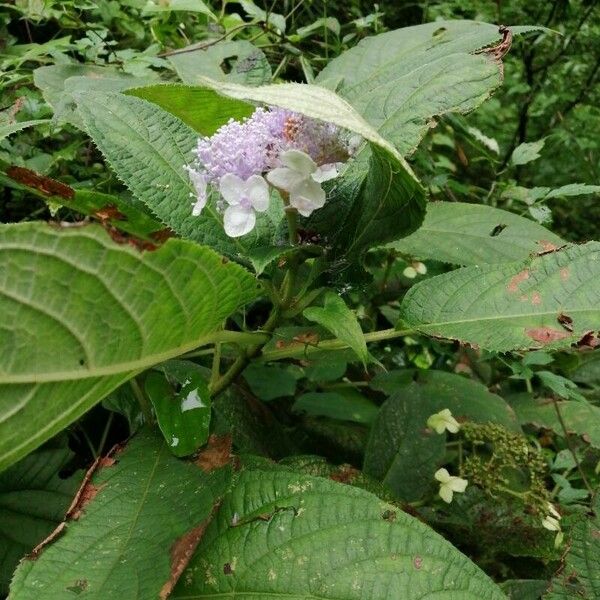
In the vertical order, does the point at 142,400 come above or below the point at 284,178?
below

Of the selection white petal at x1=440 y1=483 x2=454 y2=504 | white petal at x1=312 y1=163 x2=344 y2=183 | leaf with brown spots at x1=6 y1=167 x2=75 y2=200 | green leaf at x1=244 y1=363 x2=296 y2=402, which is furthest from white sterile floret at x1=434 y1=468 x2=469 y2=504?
leaf with brown spots at x1=6 y1=167 x2=75 y2=200

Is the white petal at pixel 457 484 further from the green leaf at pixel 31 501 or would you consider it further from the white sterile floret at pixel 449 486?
the green leaf at pixel 31 501

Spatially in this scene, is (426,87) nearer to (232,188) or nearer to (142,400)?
(232,188)

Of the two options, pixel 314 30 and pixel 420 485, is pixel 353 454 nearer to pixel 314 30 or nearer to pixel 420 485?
pixel 420 485

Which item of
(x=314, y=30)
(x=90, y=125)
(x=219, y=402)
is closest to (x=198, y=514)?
(x=219, y=402)

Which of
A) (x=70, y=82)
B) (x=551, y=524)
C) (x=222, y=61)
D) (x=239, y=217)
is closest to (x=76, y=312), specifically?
(x=239, y=217)

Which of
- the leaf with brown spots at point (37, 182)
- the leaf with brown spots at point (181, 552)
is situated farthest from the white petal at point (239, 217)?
the leaf with brown spots at point (181, 552)
